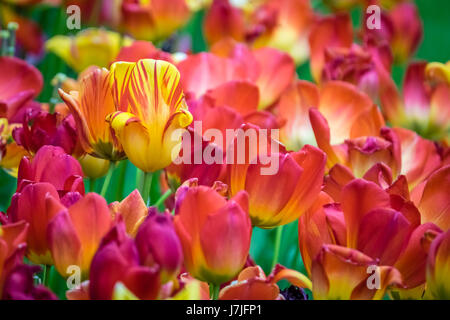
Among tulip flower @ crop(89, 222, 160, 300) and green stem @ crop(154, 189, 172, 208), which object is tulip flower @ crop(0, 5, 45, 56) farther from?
tulip flower @ crop(89, 222, 160, 300)

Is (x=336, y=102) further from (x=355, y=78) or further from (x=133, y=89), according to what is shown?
(x=133, y=89)

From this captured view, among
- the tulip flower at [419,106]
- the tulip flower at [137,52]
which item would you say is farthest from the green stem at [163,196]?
the tulip flower at [419,106]

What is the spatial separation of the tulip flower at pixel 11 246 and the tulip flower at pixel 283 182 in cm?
13

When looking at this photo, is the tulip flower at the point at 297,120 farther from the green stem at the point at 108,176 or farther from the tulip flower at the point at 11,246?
the tulip flower at the point at 11,246

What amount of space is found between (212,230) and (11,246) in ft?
0.33

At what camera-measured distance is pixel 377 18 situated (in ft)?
2.70

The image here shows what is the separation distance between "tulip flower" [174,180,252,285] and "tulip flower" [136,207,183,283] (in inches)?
1.3

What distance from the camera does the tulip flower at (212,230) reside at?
380 millimetres

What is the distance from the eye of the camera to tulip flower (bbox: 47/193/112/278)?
0.37 metres

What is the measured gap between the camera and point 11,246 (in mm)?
363

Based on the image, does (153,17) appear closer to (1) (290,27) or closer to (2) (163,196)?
(1) (290,27)

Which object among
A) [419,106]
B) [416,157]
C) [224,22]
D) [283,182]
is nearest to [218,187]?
[283,182]

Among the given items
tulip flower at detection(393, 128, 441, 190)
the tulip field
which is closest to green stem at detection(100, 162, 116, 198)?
the tulip field
